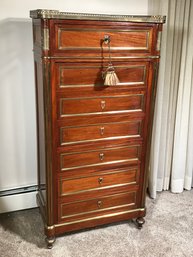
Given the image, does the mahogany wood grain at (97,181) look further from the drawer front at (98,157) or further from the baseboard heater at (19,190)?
the baseboard heater at (19,190)

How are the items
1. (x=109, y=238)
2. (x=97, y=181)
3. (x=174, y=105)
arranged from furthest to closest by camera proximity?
(x=174, y=105) → (x=109, y=238) → (x=97, y=181)

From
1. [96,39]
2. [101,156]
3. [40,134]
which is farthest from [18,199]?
[96,39]

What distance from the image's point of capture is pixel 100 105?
1.79m

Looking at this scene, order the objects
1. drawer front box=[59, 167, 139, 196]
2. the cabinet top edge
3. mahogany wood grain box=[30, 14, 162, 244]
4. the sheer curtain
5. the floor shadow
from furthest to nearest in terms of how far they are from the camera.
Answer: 1. the sheer curtain
2. the floor shadow
3. drawer front box=[59, 167, 139, 196]
4. mahogany wood grain box=[30, 14, 162, 244]
5. the cabinet top edge

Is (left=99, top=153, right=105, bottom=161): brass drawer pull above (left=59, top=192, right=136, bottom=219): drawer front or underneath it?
above

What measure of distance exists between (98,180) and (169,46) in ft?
3.72

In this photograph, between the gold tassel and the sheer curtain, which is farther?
the sheer curtain

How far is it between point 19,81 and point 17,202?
93 cm

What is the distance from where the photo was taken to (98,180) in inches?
77.3

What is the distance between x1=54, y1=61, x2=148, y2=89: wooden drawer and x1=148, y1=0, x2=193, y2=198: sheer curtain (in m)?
0.52

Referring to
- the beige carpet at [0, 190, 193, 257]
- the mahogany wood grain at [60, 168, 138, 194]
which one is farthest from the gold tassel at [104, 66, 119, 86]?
the beige carpet at [0, 190, 193, 257]

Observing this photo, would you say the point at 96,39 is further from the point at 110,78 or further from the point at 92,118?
the point at 92,118

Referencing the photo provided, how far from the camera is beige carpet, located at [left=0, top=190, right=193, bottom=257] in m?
1.96

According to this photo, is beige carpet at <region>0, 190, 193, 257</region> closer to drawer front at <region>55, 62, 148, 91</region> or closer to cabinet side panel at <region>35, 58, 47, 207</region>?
cabinet side panel at <region>35, 58, 47, 207</region>
